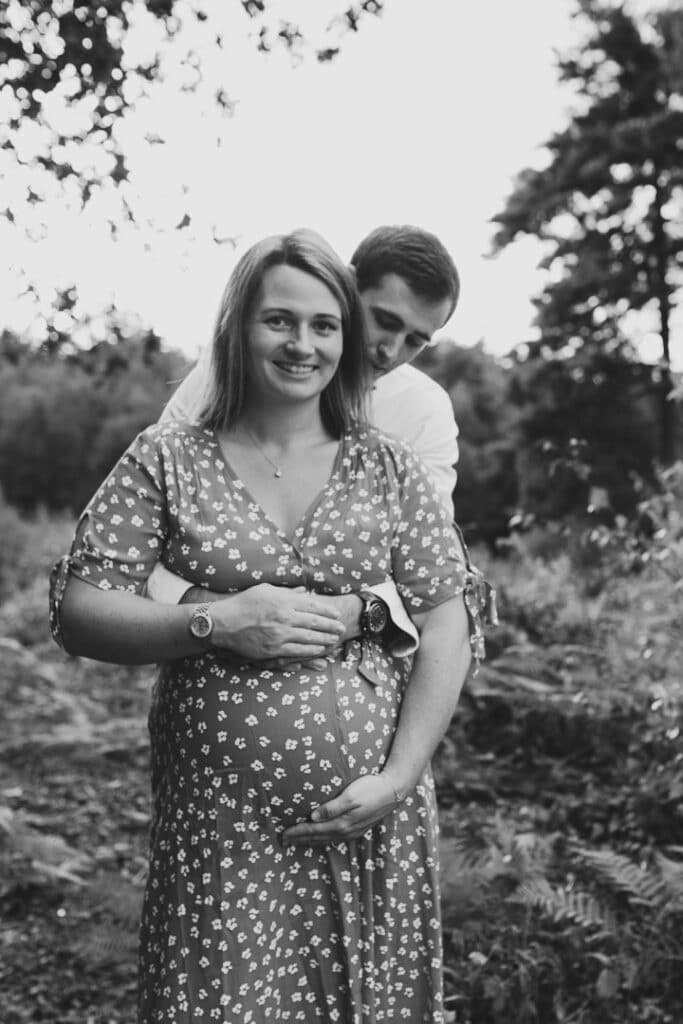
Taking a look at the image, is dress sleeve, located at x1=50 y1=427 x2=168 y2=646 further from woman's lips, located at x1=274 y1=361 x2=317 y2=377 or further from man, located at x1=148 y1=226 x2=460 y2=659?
man, located at x1=148 y1=226 x2=460 y2=659

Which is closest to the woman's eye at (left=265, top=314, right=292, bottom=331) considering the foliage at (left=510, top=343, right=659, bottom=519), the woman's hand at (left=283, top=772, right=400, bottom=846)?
the woman's hand at (left=283, top=772, right=400, bottom=846)

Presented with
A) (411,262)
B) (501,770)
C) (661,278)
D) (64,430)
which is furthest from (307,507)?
(64,430)

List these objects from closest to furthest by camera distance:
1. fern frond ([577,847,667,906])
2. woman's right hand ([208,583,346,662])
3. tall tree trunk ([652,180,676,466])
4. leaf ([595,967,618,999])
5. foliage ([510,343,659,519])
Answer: woman's right hand ([208,583,346,662]) → leaf ([595,967,618,999]) → fern frond ([577,847,667,906]) → foliage ([510,343,659,519]) → tall tree trunk ([652,180,676,466])

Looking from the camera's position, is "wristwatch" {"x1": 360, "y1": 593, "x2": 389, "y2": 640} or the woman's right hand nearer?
the woman's right hand

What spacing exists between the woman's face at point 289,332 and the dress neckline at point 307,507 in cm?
17

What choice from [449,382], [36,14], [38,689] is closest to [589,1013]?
Answer: [36,14]

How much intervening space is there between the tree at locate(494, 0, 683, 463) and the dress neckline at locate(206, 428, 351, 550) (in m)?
14.6

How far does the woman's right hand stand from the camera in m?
2.16

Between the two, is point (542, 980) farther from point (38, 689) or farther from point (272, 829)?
point (38, 689)

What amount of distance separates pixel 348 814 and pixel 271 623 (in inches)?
17.0

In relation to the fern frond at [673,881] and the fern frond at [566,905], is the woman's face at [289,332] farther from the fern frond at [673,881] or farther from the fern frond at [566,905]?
the fern frond at [673,881]

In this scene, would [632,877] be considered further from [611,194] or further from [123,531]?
[611,194]

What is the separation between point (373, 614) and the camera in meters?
2.30

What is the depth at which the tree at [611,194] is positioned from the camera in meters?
16.7
